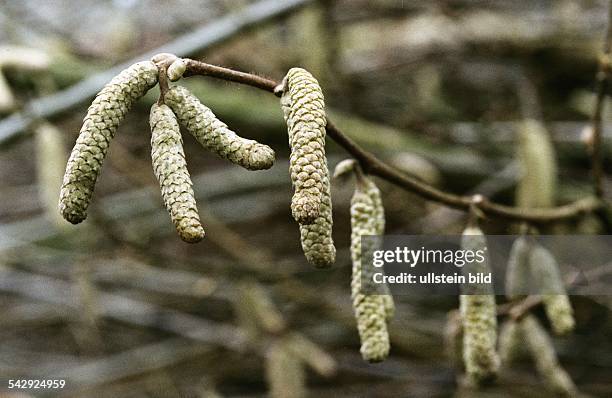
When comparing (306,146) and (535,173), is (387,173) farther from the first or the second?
(535,173)

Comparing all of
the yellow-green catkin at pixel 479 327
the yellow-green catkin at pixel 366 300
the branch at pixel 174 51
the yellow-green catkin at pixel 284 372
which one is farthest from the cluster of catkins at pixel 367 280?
the branch at pixel 174 51

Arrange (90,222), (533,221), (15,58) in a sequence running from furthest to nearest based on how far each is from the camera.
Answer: (90,222) < (15,58) < (533,221)

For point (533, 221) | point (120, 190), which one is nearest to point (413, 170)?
point (533, 221)

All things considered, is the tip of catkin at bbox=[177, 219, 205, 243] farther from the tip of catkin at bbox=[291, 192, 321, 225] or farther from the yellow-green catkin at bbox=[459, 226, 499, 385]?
the yellow-green catkin at bbox=[459, 226, 499, 385]

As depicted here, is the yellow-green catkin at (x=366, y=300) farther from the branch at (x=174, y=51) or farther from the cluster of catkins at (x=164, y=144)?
the branch at (x=174, y=51)

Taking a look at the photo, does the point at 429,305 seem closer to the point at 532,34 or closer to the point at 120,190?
the point at 532,34

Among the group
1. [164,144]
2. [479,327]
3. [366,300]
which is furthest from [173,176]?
[479,327]

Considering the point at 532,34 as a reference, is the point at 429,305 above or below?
below
